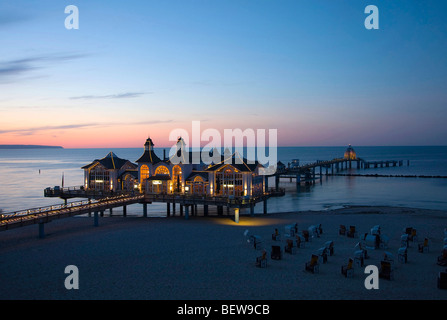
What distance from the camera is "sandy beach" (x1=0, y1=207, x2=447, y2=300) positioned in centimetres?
1600

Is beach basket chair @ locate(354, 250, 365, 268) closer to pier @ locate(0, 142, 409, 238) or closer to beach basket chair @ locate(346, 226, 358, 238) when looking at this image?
beach basket chair @ locate(346, 226, 358, 238)

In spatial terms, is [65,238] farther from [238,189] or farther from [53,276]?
[238,189]

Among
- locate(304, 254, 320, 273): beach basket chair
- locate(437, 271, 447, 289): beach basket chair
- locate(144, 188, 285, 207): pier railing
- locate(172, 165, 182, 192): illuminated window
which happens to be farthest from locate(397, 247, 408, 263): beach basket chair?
locate(172, 165, 182, 192): illuminated window

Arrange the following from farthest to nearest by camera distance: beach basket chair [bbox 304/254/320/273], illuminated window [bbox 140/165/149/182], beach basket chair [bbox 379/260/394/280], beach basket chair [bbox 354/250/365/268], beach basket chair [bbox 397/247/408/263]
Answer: illuminated window [bbox 140/165/149/182] → beach basket chair [bbox 397/247/408/263] → beach basket chair [bbox 354/250/365/268] → beach basket chair [bbox 304/254/320/273] → beach basket chair [bbox 379/260/394/280]

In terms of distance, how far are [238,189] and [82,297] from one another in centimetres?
2512

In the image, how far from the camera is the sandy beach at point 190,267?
16.0m

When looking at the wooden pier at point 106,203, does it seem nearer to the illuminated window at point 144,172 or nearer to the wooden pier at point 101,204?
the wooden pier at point 101,204

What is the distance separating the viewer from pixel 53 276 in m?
18.3

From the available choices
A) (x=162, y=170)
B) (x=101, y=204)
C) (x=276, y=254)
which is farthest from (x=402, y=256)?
(x=162, y=170)

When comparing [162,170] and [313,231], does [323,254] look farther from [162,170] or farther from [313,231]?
[162,170]

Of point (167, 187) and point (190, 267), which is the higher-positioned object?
point (167, 187)

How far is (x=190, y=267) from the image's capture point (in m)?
19.7

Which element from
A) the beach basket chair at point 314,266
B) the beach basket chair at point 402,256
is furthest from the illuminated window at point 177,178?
the beach basket chair at point 402,256

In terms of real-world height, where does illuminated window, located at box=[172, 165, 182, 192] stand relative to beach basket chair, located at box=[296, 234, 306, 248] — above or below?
above
